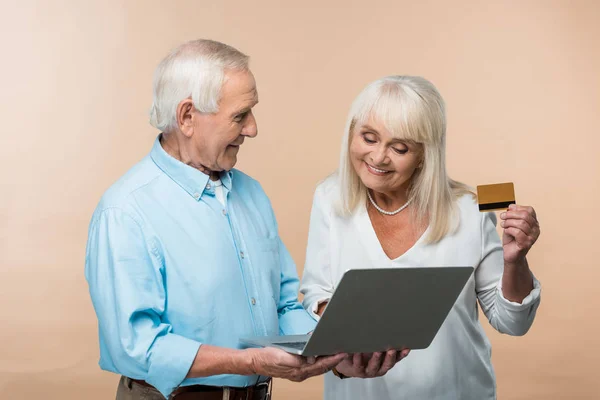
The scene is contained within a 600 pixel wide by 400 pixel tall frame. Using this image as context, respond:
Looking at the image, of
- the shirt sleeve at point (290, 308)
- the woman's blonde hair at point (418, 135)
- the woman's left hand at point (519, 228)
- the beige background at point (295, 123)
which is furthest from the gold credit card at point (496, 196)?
the beige background at point (295, 123)

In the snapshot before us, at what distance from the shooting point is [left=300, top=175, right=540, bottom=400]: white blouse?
280 cm

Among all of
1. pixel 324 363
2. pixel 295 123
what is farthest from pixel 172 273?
pixel 295 123

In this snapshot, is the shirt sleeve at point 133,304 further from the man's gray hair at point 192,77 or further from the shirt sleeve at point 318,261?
the shirt sleeve at point 318,261

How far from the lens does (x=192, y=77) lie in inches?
94.6

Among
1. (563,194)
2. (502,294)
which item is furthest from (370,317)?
(563,194)

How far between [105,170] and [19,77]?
0.71 m

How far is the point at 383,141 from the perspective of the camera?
8.98 ft

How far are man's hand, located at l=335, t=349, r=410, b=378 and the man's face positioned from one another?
1.99 ft

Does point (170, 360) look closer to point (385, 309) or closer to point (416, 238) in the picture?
point (385, 309)

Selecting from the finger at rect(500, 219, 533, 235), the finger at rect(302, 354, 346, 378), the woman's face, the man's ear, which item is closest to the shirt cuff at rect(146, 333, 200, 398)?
the finger at rect(302, 354, 346, 378)

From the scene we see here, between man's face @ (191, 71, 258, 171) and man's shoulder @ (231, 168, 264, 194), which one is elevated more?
man's face @ (191, 71, 258, 171)

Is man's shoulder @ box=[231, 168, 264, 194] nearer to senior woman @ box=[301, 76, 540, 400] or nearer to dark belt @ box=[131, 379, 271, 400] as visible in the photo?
senior woman @ box=[301, 76, 540, 400]

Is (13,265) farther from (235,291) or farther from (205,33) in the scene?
(235,291)

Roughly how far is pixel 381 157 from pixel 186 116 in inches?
24.3
